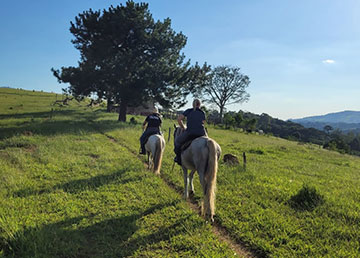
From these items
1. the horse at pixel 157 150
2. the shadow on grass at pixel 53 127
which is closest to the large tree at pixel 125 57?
the shadow on grass at pixel 53 127

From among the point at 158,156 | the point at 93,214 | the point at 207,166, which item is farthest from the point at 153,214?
the point at 158,156

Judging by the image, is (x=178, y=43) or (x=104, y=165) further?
(x=178, y=43)

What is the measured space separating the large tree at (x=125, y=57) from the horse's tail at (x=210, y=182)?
18.1 metres

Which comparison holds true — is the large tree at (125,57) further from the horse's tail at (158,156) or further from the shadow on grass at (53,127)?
the horse's tail at (158,156)

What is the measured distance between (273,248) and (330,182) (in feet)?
21.2

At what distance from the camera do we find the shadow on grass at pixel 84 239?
3674 millimetres

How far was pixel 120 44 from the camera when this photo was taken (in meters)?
24.0

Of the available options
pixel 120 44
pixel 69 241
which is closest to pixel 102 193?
pixel 69 241

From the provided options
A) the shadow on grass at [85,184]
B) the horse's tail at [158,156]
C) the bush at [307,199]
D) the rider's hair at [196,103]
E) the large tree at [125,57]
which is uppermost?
the large tree at [125,57]

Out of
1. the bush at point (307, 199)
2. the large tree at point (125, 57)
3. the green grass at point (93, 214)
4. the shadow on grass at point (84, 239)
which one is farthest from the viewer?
the large tree at point (125, 57)

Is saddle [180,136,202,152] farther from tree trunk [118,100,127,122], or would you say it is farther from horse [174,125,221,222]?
tree trunk [118,100,127,122]

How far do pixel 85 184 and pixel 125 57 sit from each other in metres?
17.7

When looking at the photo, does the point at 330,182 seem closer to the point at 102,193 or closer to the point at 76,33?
the point at 102,193

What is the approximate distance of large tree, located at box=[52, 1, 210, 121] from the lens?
71.9 feet
